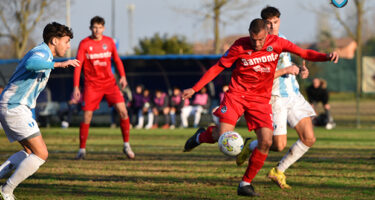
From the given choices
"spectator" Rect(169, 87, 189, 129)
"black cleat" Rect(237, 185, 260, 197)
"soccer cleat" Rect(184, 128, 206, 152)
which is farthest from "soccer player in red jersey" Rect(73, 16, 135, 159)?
"spectator" Rect(169, 87, 189, 129)

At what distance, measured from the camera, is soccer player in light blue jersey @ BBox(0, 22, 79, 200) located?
6.04 meters

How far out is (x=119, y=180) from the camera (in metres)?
7.61

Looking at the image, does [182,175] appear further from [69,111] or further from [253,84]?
[69,111]

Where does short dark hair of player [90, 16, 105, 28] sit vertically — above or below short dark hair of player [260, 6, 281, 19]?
below

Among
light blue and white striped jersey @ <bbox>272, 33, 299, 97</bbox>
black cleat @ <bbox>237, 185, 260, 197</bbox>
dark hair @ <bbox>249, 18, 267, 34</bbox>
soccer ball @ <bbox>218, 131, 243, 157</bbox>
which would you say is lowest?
black cleat @ <bbox>237, 185, 260, 197</bbox>

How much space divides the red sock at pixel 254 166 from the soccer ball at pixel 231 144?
43 cm

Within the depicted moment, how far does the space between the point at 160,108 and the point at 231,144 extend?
1481cm

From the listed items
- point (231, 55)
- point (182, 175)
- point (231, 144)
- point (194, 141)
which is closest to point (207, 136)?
point (194, 141)

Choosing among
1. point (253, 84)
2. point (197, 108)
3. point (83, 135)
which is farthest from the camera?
point (197, 108)

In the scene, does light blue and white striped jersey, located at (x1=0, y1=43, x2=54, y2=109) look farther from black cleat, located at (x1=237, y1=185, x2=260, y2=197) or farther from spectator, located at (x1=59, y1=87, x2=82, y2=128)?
spectator, located at (x1=59, y1=87, x2=82, y2=128)

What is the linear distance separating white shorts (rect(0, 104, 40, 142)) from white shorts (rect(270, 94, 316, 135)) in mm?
2940

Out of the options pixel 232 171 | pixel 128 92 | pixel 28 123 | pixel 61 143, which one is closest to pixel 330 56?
pixel 232 171

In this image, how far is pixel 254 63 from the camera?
6.64 meters

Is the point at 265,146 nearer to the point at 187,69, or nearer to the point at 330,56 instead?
the point at 330,56
